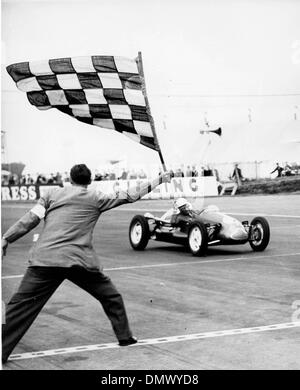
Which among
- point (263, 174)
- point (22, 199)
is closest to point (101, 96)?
point (22, 199)

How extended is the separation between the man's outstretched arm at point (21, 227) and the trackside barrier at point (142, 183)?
233 millimetres

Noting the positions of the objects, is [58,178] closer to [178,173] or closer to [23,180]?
[23,180]

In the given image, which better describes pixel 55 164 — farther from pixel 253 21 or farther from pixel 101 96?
pixel 253 21

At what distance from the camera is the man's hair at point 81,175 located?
16.0 feet

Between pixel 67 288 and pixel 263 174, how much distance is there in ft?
6.70

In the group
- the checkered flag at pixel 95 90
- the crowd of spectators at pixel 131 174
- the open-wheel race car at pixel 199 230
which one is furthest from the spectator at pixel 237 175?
the checkered flag at pixel 95 90

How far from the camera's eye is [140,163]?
209 inches

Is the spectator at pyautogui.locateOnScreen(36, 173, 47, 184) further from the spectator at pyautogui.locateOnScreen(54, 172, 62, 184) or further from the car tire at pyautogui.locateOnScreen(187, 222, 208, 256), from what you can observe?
the car tire at pyautogui.locateOnScreen(187, 222, 208, 256)

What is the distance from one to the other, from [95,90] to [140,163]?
0.60m

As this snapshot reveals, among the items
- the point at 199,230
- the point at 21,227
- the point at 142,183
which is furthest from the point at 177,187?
the point at 199,230

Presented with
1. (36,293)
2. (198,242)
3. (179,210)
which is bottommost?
(198,242)

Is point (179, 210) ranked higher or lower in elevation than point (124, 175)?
lower

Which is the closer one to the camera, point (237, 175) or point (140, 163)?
point (140, 163)

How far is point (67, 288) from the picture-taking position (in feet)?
21.2
